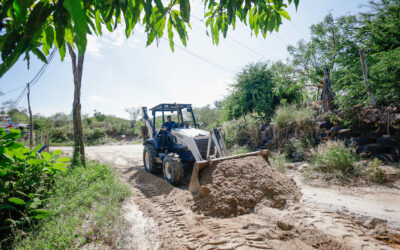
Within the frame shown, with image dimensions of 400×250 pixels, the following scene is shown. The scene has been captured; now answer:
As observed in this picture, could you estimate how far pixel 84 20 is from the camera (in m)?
0.68

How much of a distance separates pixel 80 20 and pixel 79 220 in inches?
127

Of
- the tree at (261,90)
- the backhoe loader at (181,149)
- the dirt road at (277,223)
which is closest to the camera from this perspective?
the dirt road at (277,223)

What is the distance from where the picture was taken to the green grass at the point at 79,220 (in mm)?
Result: 2441

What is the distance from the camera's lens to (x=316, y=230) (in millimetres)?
2559

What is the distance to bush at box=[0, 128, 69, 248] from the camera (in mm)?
2508

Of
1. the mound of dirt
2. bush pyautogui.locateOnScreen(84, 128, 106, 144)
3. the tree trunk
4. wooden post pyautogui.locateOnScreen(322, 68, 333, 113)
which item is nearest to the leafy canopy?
the mound of dirt

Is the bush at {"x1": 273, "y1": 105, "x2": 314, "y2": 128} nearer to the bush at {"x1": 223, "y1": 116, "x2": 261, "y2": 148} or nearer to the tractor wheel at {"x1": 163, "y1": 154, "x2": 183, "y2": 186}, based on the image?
the bush at {"x1": 223, "y1": 116, "x2": 261, "y2": 148}

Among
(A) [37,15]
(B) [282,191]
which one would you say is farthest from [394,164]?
(A) [37,15]

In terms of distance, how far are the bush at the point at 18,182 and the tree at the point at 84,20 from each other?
2.16m

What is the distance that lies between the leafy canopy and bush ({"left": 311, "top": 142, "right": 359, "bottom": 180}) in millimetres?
4726

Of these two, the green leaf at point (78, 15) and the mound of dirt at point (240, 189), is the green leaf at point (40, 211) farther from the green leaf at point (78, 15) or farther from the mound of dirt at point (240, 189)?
the green leaf at point (78, 15)

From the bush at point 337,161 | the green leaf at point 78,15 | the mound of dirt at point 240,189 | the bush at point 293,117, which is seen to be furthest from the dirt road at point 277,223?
the bush at point 293,117

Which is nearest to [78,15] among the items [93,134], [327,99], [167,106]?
[167,106]

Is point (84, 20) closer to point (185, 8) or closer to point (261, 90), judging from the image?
point (185, 8)
